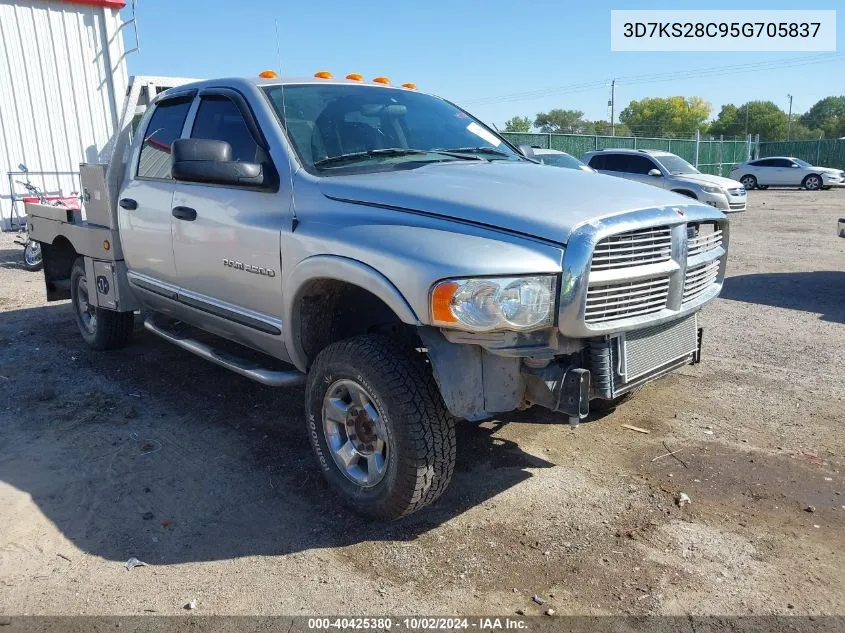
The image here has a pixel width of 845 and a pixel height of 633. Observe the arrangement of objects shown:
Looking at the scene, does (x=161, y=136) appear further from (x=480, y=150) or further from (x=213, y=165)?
(x=480, y=150)

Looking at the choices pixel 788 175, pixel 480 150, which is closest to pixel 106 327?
pixel 480 150

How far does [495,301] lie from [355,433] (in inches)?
43.8

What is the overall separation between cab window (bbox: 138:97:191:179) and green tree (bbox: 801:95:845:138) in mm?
109209

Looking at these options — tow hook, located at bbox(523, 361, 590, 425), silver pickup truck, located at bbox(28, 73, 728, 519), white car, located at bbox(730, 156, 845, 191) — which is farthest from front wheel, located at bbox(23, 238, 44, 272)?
white car, located at bbox(730, 156, 845, 191)

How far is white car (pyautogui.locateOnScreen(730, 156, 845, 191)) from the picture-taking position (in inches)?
1183

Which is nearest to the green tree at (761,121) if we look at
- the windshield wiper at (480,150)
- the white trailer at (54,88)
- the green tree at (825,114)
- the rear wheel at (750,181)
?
the green tree at (825,114)

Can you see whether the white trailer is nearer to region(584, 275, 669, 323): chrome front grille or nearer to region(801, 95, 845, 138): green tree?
region(584, 275, 669, 323): chrome front grille

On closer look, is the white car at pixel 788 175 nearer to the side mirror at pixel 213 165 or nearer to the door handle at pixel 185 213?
the door handle at pixel 185 213

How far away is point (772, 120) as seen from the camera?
98.0m

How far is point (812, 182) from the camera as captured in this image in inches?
1196

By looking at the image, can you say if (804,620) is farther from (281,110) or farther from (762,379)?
(281,110)

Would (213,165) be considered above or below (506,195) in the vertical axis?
above

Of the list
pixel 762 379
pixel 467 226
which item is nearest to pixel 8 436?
pixel 467 226

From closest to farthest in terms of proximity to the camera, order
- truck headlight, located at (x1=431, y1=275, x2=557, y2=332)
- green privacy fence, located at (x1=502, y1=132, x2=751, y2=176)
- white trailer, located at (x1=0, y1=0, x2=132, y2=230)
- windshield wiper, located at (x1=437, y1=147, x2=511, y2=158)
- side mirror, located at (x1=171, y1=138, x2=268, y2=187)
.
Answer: truck headlight, located at (x1=431, y1=275, x2=557, y2=332)
side mirror, located at (x1=171, y1=138, x2=268, y2=187)
windshield wiper, located at (x1=437, y1=147, x2=511, y2=158)
white trailer, located at (x1=0, y1=0, x2=132, y2=230)
green privacy fence, located at (x1=502, y1=132, x2=751, y2=176)
